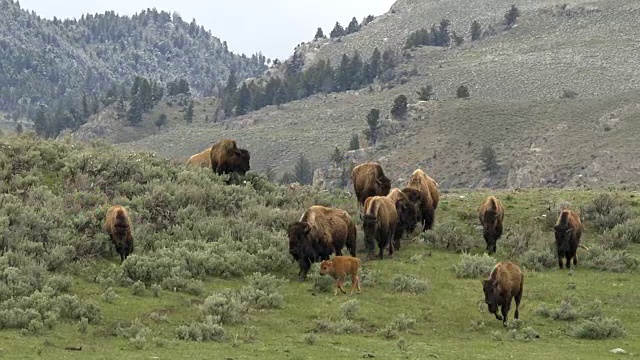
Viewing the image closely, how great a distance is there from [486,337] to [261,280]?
193 inches

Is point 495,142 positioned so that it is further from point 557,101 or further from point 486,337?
point 486,337

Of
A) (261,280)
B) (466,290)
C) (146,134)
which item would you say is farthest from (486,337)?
Result: (146,134)

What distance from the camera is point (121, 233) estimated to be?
1842 cm

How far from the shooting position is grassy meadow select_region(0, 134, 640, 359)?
45.4 feet

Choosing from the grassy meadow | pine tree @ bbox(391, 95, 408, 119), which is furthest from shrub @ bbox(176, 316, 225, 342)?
pine tree @ bbox(391, 95, 408, 119)

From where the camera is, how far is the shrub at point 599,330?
→ 15203 mm

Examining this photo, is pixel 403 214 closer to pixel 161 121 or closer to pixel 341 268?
pixel 341 268

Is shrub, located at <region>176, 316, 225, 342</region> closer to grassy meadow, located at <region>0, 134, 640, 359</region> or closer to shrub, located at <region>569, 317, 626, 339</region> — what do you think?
grassy meadow, located at <region>0, 134, 640, 359</region>

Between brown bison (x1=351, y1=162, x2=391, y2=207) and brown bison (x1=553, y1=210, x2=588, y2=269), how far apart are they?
18.1 feet

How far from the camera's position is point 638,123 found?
276 ft

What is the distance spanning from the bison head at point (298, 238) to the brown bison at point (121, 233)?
3537 millimetres

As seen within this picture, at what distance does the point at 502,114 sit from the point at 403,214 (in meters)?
80.3

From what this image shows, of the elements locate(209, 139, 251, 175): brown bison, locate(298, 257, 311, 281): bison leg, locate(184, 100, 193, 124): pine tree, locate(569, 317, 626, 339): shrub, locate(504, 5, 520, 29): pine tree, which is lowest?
locate(569, 317, 626, 339): shrub

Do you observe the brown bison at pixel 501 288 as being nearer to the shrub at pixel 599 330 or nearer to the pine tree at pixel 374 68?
the shrub at pixel 599 330
